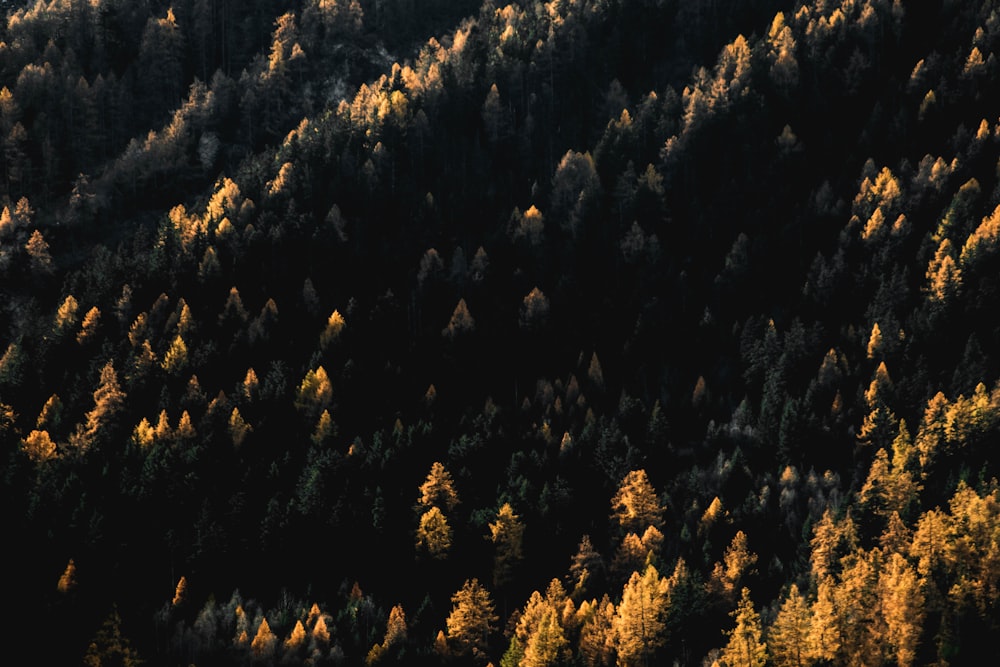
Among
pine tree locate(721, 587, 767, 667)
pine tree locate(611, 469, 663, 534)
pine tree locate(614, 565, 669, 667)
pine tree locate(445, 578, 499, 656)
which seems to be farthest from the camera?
pine tree locate(611, 469, 663, 534)

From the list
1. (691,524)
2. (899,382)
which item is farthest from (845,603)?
(899,382)

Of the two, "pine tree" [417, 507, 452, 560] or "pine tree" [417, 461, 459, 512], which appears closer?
"pine tree" [417, 507, 452, 560]

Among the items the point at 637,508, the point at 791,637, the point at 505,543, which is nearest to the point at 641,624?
the point at 791,637

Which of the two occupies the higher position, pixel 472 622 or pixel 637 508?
pixel 637 508

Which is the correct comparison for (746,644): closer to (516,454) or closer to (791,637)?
(791,637)

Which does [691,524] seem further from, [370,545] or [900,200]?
[900,200]

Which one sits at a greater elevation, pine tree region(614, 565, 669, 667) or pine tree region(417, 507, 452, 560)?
pine tree region(417, 507, 452, 560)

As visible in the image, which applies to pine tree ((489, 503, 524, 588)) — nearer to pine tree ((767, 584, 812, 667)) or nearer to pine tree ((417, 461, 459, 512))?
pine tree ((417, 461, 459, 512))

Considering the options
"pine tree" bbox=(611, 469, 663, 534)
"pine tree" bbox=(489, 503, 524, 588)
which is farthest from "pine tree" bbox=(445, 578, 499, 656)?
"pine tree" bbox=(611, 469, 663, 534)

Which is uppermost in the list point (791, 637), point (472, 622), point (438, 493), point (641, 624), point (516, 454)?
point (516, 454)

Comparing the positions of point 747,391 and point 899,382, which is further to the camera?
point 747,391

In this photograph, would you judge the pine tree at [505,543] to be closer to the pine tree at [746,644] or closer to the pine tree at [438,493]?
the pine tree at [438,493]
